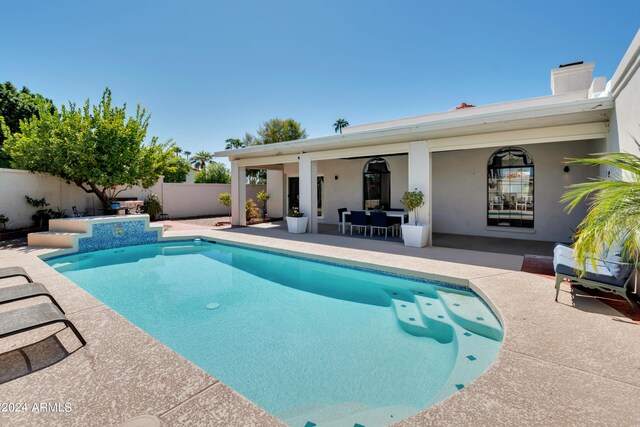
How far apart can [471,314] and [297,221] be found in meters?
8.11

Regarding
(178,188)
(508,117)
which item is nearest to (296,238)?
(508,117)

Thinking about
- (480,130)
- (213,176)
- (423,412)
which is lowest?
(423,412)

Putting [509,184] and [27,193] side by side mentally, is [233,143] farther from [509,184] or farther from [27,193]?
[509,184]

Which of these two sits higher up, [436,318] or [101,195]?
[101,195]

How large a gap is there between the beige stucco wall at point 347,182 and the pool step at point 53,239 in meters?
10.2

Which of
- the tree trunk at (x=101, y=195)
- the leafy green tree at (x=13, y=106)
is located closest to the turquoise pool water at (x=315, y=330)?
the tree trunk at (x=101, y=195)

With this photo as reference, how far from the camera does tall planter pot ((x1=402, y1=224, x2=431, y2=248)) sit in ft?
30.2

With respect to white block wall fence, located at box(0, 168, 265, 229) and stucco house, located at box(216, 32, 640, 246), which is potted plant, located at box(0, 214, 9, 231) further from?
stucco house, located at box(216, 32, 640, 246)

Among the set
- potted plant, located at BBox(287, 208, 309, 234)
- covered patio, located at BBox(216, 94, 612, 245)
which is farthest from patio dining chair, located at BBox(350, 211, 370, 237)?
potted plant, located at BBox(287, 208, 309, 234)

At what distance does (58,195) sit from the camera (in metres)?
13.1

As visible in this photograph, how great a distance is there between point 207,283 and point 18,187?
10.6m

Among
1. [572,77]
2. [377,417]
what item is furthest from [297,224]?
[572,77]

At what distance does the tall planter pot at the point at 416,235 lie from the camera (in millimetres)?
9203

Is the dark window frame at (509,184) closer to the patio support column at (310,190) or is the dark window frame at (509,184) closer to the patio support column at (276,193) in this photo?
the patio support column at (310,190)
